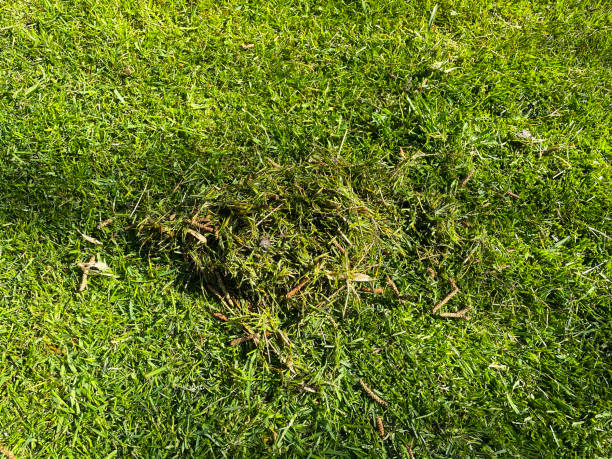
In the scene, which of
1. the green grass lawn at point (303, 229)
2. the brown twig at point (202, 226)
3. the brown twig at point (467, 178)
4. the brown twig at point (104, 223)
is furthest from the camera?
the brown twig at point (467, 178)

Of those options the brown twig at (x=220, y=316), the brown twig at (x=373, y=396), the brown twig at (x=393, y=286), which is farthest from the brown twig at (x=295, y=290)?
the brown twig at (x=373, y=396)

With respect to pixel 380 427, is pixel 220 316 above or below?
above

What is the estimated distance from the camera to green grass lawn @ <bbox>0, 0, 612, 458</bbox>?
229 centimetres

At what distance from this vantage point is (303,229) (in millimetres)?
2432

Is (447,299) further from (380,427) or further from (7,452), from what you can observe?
(7,452)

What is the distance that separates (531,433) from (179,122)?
2.38 meters

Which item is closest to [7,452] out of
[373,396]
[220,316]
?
[220,316]

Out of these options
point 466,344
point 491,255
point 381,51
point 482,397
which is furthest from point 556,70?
point 482,397

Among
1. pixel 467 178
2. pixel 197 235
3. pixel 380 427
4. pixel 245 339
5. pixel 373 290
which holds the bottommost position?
pixel 380 427

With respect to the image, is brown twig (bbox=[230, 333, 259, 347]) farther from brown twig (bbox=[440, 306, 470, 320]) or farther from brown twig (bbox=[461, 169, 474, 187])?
brown twig (bbox=[461, 169, 474, 187])

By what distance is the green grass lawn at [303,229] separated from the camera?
2293 millimetres

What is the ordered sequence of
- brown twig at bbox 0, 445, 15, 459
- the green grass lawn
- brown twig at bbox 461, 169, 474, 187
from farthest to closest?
brown twig at bbox 461, 169, 474, 187
the green grass lawn
brown twig at bbox 0, 445, 15, 459

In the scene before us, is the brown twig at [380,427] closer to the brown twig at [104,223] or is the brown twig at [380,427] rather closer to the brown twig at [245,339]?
the brown twig at [245,339]

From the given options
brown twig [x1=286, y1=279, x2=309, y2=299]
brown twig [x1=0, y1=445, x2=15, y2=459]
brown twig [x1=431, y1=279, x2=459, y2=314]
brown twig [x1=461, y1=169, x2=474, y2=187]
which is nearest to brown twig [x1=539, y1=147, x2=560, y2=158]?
brown twig [x1=461, y1=169, x2=474, y2=187]
